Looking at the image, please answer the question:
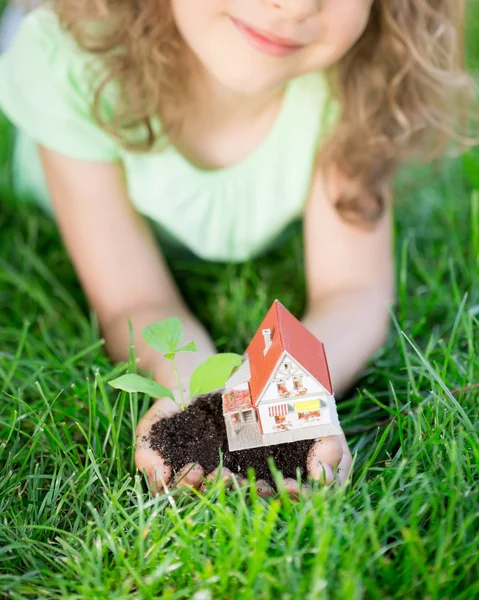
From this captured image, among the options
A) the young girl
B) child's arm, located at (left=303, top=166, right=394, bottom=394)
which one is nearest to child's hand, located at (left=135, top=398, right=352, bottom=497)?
the young girl

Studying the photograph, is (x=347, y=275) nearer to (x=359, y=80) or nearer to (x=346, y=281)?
(x=346, y=281)

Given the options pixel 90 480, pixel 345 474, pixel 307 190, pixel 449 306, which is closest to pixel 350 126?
pixel 307 190

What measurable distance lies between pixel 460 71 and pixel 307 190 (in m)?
0.43

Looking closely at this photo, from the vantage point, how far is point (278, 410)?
95 cm

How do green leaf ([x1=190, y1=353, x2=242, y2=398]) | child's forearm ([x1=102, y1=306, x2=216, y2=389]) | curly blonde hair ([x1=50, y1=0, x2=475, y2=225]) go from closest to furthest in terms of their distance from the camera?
green leaf ([x1=190, y1=353, x2=242, y2=398]) → child's forearm ([x1=102, y1=306, x2=216, y2=389]) → curly blonde hair ([x1=50, y1=0, x2=475, y2=225])

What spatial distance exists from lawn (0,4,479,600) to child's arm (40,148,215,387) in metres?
0.08

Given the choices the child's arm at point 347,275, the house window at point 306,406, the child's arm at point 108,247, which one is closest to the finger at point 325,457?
the house window at point 306,406

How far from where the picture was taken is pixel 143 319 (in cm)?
144

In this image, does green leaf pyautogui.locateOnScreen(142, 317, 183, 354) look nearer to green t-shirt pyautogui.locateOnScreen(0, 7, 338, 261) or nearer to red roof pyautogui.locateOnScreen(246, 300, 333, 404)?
red roof pyautogui.locateOnScreen(246, 300, 333, 404)

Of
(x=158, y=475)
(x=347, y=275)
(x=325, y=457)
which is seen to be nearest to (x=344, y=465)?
(x=325, y=457)

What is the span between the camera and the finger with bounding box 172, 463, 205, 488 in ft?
3.37

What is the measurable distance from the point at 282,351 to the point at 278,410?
99 millimetres

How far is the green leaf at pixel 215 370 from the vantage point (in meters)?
1.01

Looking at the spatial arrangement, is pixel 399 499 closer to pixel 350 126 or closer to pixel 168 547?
pixel 168 547
